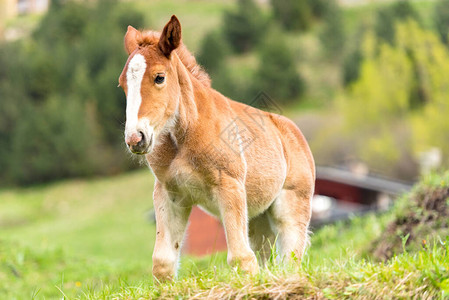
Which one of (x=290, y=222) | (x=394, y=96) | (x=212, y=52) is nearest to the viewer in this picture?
(x=290, y=222)

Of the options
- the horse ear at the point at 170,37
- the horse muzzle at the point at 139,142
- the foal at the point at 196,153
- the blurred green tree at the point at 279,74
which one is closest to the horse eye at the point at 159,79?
the foal at the point at 196,153

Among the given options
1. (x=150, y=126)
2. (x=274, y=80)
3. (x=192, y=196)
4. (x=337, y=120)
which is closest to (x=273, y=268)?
(x=192, y=196)

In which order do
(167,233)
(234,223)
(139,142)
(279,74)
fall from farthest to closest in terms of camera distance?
(279,74) < (167,233) < (234,223) < (139,142)

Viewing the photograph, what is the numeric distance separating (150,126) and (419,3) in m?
96.8

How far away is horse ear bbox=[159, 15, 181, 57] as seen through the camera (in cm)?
550

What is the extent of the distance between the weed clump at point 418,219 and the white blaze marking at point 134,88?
4708 mm

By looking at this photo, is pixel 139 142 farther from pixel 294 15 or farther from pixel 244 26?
pixel 294 15

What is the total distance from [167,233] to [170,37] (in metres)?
1.86

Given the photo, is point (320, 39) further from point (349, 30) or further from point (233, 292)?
point (233, 292)

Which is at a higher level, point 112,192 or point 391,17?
point 391,17

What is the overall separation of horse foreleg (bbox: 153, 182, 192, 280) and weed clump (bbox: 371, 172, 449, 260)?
3.53m

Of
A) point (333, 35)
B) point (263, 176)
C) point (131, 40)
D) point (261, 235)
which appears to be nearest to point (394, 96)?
point (333, 35)

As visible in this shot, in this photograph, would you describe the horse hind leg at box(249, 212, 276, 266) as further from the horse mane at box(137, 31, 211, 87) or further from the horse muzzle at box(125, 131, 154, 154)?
the horse muzzle at box(125, 131, 154, 154)

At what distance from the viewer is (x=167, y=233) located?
6.13 m
